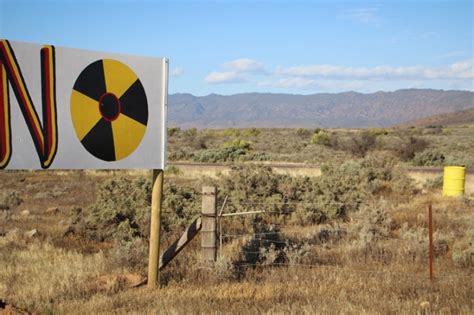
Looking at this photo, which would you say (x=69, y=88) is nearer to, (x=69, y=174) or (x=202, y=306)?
(x=202, y=306)

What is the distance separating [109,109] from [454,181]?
14.3m

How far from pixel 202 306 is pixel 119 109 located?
2422 mm

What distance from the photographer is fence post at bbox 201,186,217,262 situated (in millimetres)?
7988

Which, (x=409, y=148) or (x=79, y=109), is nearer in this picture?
(x=79, y=109)


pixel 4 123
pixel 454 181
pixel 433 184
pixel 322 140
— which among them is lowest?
pixel 433 184

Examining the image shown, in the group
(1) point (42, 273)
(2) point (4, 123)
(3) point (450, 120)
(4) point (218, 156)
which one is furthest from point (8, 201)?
(3) point (450, 120)

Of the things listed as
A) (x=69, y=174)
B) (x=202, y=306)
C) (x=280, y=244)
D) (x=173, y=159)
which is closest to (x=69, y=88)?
(x=202, y=306)

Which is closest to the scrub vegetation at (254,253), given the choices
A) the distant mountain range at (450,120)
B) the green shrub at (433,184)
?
the green shrub at (433,184)

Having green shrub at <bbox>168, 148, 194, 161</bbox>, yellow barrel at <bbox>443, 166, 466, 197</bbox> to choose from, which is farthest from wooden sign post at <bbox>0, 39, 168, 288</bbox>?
green shrub at <bbox>168, 148, 194, 161</bbox>

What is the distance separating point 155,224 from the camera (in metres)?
7.48

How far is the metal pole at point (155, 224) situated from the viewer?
744 cm

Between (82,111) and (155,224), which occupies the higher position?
(82,111)

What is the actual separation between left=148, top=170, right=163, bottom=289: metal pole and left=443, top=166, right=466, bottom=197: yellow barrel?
43.4 ft

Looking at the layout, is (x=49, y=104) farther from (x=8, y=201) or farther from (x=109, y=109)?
(x=8, y=201)
